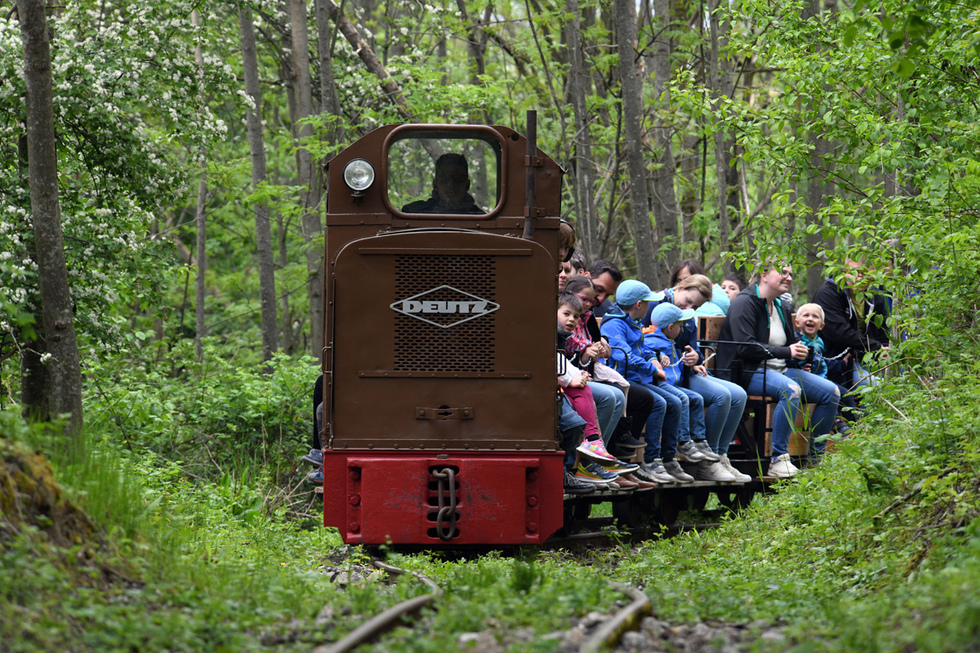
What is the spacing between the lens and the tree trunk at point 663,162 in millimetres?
15648

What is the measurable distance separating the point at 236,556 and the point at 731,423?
16.6ft

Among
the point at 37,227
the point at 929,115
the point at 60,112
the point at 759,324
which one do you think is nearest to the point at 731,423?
the point at 759,324

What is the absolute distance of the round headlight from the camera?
22.6 ft

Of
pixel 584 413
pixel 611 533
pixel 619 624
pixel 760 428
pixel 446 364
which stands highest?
pixel 446 364

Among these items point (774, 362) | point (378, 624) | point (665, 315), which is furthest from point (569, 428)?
point (774, 362)

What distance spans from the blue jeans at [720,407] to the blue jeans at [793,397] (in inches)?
18.2

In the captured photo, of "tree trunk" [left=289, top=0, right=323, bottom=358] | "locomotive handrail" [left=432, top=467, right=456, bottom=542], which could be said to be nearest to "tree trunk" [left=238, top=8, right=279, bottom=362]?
"tree trunk" [left=289, top=0, right=323, bottom=358]

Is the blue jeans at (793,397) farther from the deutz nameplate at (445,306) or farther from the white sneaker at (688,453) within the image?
the deutz nameplate at (445,306)

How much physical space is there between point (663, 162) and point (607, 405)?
908 cm

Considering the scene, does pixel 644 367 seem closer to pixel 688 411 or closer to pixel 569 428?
pixel 688 411

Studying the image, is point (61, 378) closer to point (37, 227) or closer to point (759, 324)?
point (37, 227)

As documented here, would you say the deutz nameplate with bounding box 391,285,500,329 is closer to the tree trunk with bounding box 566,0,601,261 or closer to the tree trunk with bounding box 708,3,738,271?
the tree trunk with bounding box 708,3,738,271

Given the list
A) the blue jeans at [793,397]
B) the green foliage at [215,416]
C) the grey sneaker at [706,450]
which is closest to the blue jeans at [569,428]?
the grey sneaker at [706,450]

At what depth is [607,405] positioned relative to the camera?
8203 millimetres
